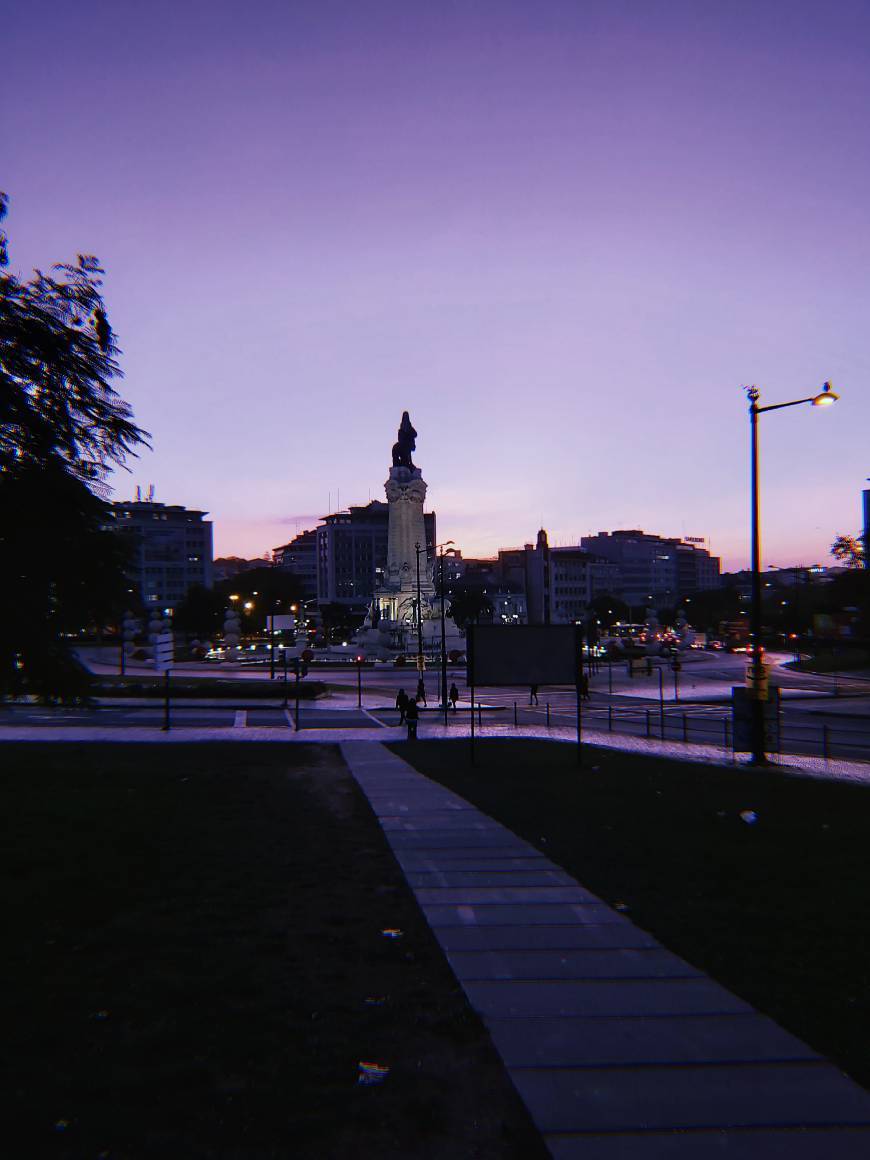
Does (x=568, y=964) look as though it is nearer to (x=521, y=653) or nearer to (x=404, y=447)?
(x=521, y=653)

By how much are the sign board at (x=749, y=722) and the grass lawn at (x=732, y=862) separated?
4.46ft

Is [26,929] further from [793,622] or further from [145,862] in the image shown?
[793,622]

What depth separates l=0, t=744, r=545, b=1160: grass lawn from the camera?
4477 mm

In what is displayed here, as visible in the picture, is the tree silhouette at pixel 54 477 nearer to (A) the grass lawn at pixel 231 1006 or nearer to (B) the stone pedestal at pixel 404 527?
(A) the grass lawn at pixel 231 1006

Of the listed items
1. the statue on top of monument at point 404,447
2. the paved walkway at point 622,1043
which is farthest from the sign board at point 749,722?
the statue on top of monument at point 404,447

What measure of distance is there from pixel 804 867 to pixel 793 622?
4377 inches

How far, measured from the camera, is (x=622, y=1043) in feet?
18.3

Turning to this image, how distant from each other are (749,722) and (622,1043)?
15664 mm

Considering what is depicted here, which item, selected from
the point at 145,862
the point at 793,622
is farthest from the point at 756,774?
the point at 793,622

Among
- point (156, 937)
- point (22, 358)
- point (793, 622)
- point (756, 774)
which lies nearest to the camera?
point (156, 937)

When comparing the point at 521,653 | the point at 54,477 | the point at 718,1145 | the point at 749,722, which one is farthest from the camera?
the point at 521,653

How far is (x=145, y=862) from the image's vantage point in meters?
9.97

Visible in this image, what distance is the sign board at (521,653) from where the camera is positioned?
20.6 meters

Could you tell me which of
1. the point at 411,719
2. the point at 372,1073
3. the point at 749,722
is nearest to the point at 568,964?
the point at 372,1073
